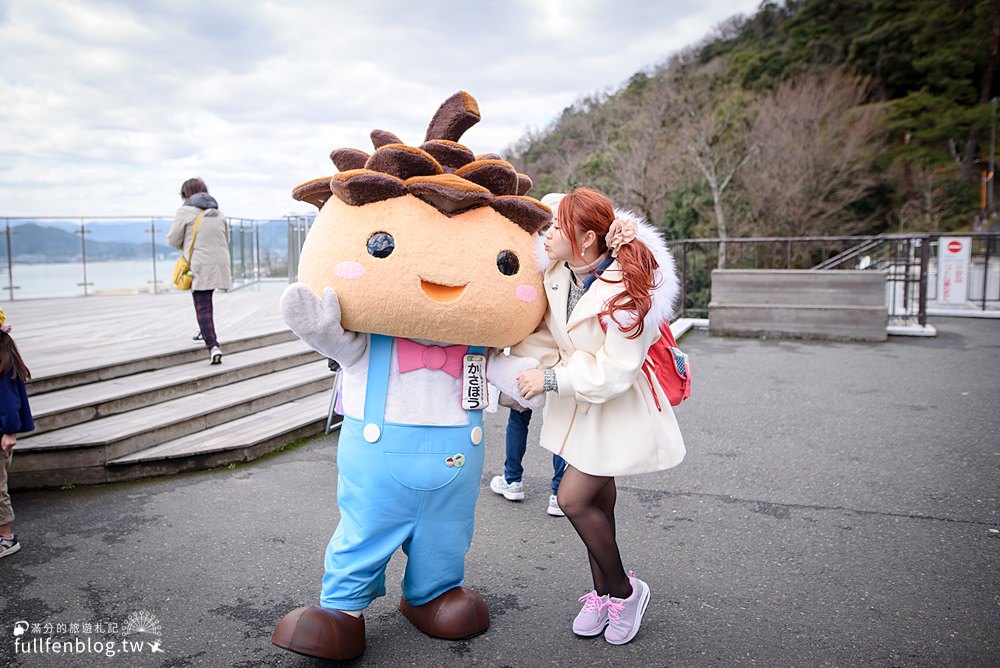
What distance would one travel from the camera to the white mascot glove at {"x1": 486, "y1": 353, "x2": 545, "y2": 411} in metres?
2.77

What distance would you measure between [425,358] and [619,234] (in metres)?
0.87

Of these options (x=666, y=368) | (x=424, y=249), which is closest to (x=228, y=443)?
(x=424, y=249)

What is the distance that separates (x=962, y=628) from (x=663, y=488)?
1.93m

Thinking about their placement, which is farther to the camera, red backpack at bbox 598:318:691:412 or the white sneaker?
the white sneaker

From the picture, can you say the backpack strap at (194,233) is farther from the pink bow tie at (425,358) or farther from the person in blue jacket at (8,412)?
the pink bow tie at (425,358)

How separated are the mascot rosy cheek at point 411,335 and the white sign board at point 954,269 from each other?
1541 centimetres

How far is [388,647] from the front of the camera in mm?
2756

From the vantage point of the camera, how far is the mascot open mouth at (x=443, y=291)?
8.35 feet

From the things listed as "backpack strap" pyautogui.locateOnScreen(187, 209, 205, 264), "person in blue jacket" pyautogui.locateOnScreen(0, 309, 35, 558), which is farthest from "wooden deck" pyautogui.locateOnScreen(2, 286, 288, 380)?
"person in blue jacket" pyautogui.locateOnScreen(0, 309, 35, 558)

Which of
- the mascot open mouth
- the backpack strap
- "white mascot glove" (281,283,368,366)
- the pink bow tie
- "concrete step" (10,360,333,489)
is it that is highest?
the backpack strap

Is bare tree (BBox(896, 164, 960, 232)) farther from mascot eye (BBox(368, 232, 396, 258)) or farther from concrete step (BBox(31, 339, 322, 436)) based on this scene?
mascot eye (BBox(368, 232, 396, 258))

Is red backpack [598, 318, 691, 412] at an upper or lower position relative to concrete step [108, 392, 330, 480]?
upper

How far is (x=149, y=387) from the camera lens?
18.4 ft

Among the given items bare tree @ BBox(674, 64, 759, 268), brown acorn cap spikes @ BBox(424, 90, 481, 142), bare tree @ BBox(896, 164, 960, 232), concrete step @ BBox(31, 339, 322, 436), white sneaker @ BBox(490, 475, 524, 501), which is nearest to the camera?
brown acorn cap spikes @ BBox(424, 90, 481, 142)
